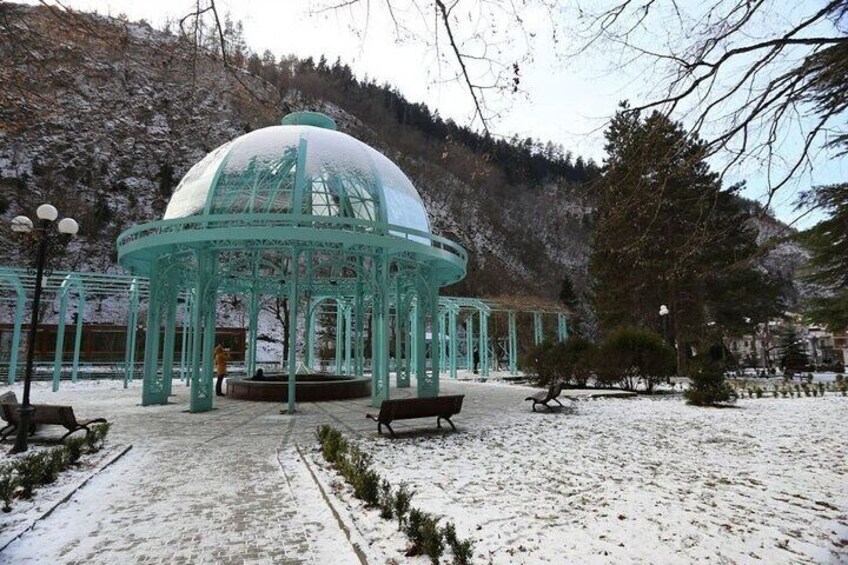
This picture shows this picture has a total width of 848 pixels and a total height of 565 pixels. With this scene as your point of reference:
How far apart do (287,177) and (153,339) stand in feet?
16.9

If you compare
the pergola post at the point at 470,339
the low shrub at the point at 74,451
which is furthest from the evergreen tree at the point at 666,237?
the pergola post at the point at 470,339

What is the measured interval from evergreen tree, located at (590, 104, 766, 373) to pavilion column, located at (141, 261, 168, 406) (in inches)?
412

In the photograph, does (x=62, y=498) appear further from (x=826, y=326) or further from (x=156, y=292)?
(x=826, y=326)

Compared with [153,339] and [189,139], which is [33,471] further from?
[189,139]

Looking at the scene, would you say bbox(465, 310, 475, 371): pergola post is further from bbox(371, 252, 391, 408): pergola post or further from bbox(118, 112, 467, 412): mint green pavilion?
bbox(371, 252, 391, 408): pergola post

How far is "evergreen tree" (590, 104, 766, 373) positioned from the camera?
4762 millimetres

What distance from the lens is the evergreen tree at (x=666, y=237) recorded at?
4.76 m

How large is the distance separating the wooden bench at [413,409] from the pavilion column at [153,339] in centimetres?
663

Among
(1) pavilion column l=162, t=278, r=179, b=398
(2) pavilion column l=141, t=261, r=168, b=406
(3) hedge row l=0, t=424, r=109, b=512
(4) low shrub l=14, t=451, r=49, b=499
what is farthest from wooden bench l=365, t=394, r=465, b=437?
(1) pavilion column l=162, t=278, r=179, b=398

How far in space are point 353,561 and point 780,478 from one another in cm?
524

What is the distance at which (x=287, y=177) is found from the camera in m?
12.4

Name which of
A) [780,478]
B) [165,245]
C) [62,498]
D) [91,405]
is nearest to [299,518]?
[62,498]

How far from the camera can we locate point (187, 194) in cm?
1220

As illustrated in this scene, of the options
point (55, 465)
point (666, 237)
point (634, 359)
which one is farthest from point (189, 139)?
point (55, 465)
